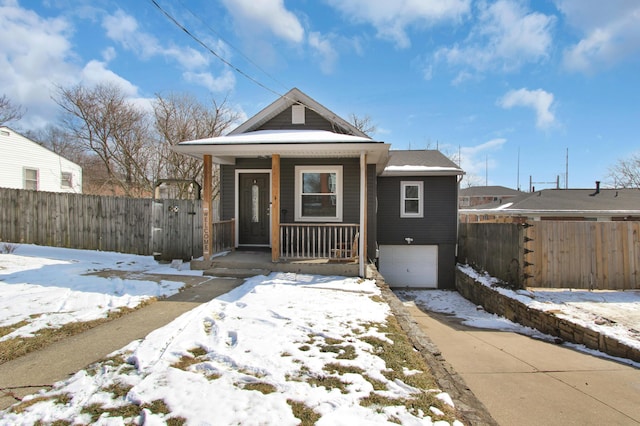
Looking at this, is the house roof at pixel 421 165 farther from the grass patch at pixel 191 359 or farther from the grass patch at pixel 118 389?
the grass patch at pixel 118 389

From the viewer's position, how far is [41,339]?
373cm

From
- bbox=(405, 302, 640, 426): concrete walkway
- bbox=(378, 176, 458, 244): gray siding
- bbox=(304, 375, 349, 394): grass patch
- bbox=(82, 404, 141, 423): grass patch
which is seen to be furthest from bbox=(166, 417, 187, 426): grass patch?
bbox=(378, 176, 458, 244): gray siding

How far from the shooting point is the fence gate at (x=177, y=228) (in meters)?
9.05

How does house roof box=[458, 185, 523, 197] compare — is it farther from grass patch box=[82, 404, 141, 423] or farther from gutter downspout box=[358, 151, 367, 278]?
grass patch box=[82, 404, 141, 423]

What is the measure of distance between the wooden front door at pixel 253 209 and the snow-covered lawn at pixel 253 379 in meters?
5.07

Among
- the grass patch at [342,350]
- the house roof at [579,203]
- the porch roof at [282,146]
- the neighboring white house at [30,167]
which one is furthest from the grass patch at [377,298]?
the neighboring white house at [30,167]

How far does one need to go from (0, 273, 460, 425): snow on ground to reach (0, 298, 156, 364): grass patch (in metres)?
1.00

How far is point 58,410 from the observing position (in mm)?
2416

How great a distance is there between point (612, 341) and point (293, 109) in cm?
868

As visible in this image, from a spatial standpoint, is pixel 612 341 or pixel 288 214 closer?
pixel 612 341

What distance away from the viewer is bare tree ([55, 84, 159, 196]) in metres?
20.6

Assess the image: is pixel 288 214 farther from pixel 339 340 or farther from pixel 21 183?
pixel 21 183

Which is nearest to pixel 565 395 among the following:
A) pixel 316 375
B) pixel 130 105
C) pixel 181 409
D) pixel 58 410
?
pixel 316 375

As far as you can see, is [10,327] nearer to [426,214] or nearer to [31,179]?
[426,214]
